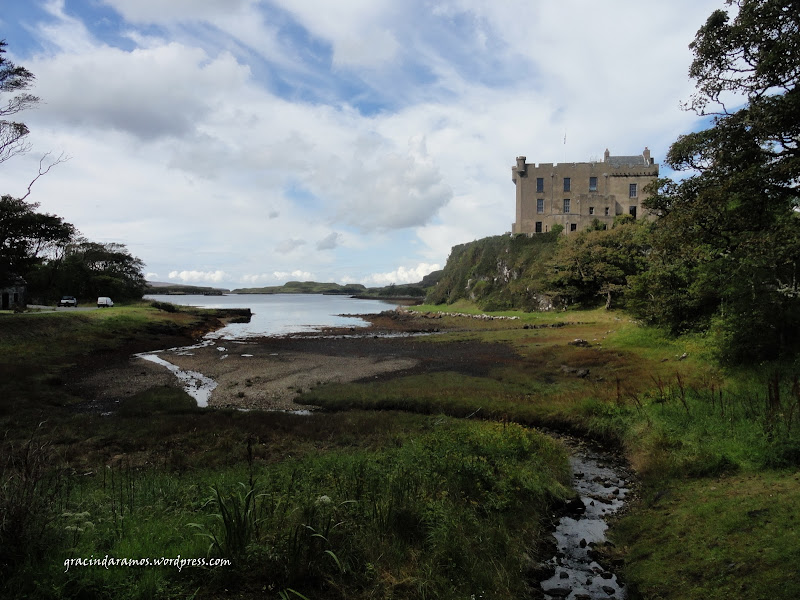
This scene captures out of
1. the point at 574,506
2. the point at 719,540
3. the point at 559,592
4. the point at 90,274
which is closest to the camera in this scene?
the point at 719,540

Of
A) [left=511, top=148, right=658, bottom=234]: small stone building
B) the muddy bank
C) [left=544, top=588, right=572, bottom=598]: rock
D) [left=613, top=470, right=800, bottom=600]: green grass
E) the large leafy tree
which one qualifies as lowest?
the muddy bank

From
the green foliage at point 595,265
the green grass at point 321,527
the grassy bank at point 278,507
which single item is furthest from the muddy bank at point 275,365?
the green foliage at point 595,265

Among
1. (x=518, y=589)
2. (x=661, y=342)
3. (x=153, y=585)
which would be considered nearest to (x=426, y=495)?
(x=518, y=589)

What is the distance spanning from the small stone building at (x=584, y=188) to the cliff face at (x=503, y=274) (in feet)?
17.1

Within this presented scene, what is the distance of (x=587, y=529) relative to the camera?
9781 millimetres

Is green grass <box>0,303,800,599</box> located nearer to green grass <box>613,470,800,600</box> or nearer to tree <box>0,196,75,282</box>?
green grass <box>613,470,800,600</box>

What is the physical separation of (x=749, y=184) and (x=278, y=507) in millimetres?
14215

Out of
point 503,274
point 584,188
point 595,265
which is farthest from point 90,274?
point 584,188

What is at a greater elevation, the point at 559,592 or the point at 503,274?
the point at 503,274

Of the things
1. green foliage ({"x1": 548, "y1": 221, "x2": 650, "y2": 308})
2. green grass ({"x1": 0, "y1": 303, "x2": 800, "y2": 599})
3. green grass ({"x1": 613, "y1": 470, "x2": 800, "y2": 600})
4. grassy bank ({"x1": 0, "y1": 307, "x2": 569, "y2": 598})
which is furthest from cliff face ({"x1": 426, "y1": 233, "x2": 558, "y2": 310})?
green grass ({"x1": 613, "y1": 470, "x2": 800, "y2": 600})

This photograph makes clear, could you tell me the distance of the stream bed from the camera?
7.69m

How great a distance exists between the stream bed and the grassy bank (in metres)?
0.46

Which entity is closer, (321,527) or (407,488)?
(321,527)

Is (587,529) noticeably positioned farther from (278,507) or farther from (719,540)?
(278,507)
